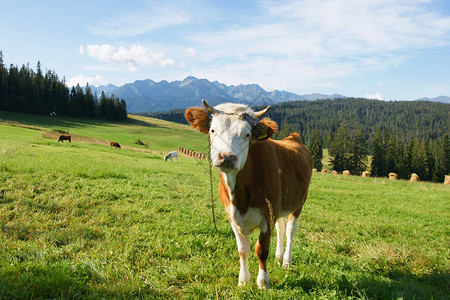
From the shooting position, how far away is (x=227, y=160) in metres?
3.23

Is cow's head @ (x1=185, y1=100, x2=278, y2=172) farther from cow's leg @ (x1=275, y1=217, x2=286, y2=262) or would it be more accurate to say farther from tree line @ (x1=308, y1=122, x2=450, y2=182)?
tree line @ (x1=308, y1=122, x2=450, y2=182)

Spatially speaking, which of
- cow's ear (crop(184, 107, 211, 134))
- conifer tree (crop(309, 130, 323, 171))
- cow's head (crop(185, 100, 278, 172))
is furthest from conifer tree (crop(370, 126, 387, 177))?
cow's ear (crop(184, 107, 211, 134))

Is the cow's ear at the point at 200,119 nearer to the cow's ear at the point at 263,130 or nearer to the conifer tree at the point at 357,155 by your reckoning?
the cow's ear at the point at 263,130

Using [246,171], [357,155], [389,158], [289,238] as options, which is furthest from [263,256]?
[389,158]

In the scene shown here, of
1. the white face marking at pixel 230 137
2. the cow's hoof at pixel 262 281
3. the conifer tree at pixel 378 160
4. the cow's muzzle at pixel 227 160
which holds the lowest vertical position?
the conifer tree at pixel 378 160

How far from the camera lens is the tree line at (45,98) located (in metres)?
75.4

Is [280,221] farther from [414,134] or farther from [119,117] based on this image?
[414,134]

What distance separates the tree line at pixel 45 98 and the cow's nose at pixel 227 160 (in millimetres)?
92103

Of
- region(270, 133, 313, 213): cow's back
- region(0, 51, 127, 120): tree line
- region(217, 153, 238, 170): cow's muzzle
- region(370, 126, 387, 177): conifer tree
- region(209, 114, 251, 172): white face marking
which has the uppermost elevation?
region(0, 51, 127, 120): tree line

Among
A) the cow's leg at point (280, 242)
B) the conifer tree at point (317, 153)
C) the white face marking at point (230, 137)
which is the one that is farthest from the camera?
the conifer tree at point (317, 153)

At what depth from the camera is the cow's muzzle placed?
3.22 m

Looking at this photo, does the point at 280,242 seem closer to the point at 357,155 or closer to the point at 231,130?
the point at 231,130

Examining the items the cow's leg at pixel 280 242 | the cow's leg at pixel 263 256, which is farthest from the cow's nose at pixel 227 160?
the cow's leg at pixel 280 242

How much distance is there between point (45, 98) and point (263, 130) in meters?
100.0
